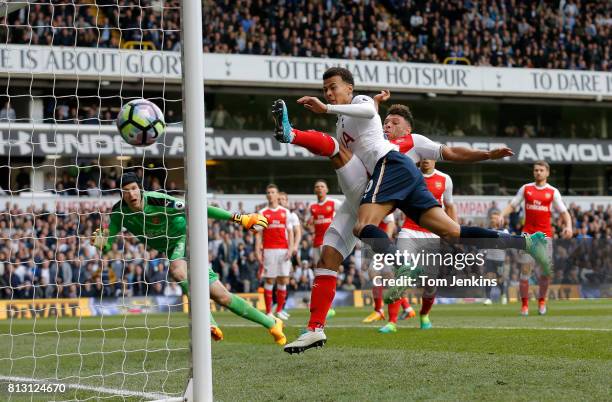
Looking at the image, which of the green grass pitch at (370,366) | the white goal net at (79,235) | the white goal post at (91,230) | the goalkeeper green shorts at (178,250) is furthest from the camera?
the goalkeeper green shorts at (178,250)

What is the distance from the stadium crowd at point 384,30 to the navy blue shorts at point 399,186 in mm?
19931

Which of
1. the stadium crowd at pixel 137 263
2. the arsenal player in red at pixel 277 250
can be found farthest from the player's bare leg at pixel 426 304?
the stadium crowd at pixel 137 263

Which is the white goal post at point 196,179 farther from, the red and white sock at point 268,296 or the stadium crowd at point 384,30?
the stadium crowd at point 384,30

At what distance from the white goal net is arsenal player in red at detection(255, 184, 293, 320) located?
71.8 inches

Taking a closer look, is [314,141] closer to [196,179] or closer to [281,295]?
[196,179]

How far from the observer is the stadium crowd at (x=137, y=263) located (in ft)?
67.9

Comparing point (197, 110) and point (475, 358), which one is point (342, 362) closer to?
point (475, 358)

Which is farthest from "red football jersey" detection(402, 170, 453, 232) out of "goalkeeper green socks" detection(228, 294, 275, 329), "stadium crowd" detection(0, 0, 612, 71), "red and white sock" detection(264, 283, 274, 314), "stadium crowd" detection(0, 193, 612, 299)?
"stadium crowd" detection(0, 0, 612, 71)

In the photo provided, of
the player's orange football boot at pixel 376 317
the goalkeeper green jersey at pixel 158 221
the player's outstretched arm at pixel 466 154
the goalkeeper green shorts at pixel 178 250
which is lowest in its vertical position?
Answer: the player's orange football boot at pixel 376 317

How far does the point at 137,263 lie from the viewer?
21.6 metres

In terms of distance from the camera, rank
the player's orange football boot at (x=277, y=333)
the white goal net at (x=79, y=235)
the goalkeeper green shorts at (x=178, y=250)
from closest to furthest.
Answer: the white goal net at (x=79, y=235) → the goalkeeper green shorts at (x=178, y=250) → the player's orange football boot at (x=277, y=333)

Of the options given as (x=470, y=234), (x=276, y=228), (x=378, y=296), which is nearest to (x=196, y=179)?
(x=470, y=234)

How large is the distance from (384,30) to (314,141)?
25.1m

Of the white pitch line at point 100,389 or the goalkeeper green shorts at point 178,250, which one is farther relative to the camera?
the goalkeeper green shorts at point 178,250
